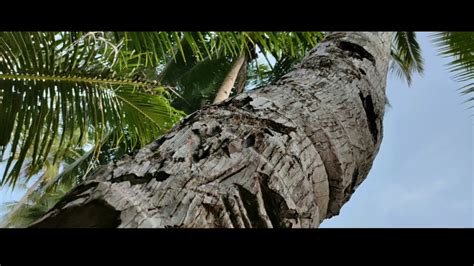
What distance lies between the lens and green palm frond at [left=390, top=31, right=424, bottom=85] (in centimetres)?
706

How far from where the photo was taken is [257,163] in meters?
0.86

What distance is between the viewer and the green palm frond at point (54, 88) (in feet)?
6.98

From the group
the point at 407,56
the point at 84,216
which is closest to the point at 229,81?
the point at 407,56

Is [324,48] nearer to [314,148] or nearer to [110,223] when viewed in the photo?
[314,148]

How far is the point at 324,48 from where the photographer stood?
4.87 ft

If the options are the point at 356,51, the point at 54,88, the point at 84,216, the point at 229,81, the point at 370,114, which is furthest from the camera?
the point at 229,81

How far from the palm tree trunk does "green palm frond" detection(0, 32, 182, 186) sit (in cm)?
277

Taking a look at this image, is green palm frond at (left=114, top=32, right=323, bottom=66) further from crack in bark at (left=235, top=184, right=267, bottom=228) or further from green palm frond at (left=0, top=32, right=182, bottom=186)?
crack in bark at (left=235, top=184, right=267, bottom=228)

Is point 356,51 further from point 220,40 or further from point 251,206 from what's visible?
point 251,206

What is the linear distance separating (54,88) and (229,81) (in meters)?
3.67

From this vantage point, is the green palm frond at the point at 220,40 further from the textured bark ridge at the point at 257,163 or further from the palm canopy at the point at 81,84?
the textured bark ridge at the point at 257,163
